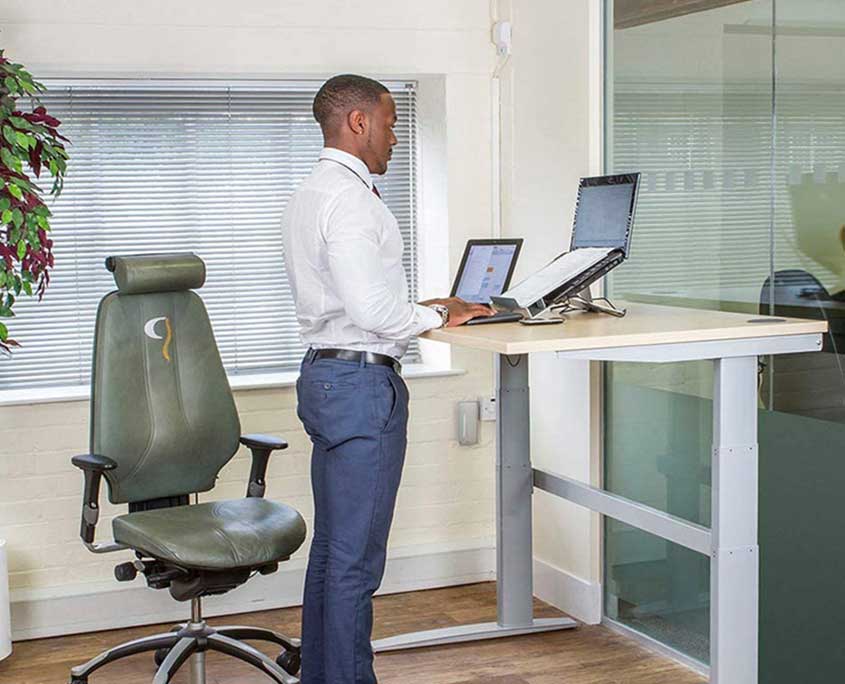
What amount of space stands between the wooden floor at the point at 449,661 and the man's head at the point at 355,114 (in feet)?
5.38

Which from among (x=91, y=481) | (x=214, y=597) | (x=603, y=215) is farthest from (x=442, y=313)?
(x=214, y=597)

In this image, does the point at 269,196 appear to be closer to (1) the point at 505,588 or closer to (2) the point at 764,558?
(1) the point at 505,588

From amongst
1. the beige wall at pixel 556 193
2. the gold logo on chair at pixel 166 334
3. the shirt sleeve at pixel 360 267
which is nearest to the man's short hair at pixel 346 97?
the shirt sleeve at pixel 360 267

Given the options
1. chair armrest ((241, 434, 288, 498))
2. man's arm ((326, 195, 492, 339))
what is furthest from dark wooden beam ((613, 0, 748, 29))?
chair armrest ((241, 434, 288, 498))

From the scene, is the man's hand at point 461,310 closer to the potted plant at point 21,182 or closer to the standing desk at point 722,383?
the standing desk at point 722,383

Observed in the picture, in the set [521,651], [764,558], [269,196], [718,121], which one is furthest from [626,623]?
[269,196]

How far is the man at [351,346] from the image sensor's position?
313cm

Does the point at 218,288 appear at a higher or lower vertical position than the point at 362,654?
higher

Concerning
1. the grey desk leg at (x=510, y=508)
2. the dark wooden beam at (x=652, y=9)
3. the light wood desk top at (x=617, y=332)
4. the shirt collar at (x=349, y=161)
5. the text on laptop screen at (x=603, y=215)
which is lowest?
the grey desk leg at (x=510, y=508)

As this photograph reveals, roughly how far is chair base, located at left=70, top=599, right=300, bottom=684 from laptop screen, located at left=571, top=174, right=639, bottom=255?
4.85 ft

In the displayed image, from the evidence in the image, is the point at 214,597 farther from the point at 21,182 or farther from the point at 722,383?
the point at 722,383

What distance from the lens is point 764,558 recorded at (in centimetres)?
357

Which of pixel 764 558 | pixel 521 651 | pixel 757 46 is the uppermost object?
pixel 757 46

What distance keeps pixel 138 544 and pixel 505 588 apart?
1264 mm
